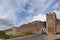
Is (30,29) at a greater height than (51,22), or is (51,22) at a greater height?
(51,22)

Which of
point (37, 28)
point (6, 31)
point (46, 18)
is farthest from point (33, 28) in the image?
point (6, 31)

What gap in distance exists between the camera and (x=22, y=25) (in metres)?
37.0

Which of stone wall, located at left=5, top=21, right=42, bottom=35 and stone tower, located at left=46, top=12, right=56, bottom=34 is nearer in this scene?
stone tower, located at left=46, top=12, right=56, bottom=34

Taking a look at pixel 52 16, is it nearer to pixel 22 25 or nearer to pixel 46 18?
pixel 46 18

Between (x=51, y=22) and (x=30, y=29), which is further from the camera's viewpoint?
(x=30, y=29)

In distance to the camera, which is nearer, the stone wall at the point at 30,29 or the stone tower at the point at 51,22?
the stone tower at the point at 51,22

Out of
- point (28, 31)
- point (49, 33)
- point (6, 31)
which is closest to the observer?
point (49, 33)

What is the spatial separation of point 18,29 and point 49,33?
750 centimetres

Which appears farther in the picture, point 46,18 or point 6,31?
point 6,31

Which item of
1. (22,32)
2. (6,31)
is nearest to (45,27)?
(22,32)

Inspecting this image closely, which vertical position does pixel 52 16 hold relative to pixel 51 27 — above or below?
above

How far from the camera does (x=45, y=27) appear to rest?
35188mm

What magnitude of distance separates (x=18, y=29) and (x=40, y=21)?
17.9 ft

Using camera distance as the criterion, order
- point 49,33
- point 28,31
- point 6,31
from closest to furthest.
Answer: point 49,33
point 28,31
point 6,31
